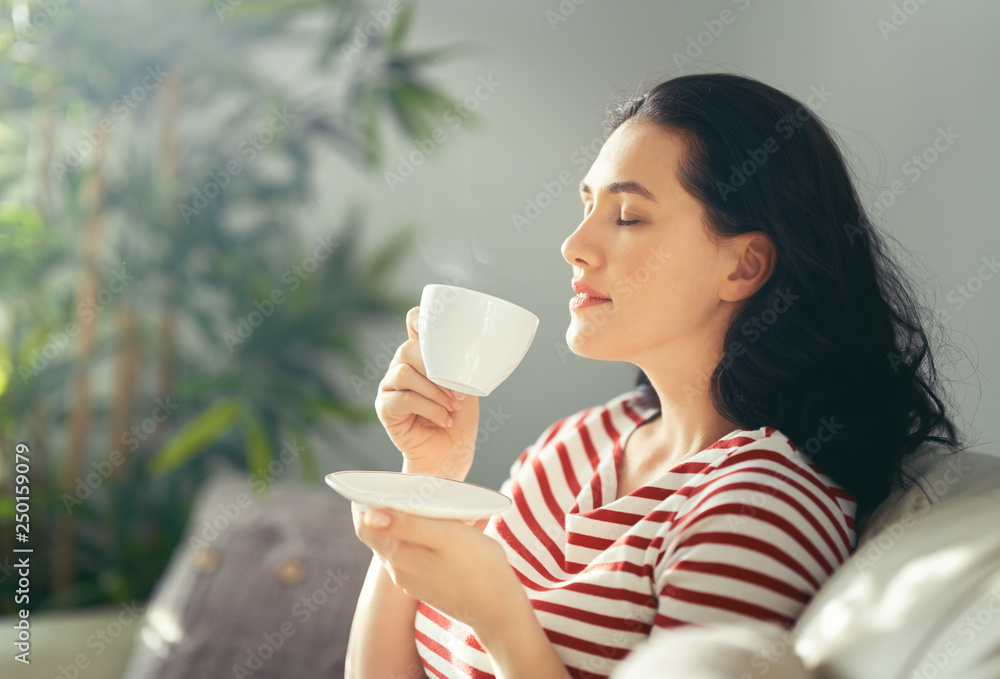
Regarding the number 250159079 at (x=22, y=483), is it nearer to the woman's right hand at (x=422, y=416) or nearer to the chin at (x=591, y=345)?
the woman's right hand at (x=422, y=416)

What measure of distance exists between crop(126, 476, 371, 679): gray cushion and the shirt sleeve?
42.6 inches

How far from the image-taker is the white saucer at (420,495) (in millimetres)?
789

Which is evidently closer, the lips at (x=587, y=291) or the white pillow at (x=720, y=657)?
the white pillow at (x=720, y=657)

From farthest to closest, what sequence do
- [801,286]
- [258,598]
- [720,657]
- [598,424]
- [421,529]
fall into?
[258,598], [598,424], [801,286], [421,529], [720,657]

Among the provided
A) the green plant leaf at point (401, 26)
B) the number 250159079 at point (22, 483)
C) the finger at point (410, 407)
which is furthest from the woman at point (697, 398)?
the number 250159079 at point (22, 483)

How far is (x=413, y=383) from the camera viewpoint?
1.17m

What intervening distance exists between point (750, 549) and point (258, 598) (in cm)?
129

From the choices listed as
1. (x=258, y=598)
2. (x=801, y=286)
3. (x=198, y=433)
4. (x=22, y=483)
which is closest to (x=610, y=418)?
(x=801, y=286)

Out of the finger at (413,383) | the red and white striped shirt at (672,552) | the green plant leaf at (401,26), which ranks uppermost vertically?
the green plant leaf at (401,26)

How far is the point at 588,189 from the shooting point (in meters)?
1.22

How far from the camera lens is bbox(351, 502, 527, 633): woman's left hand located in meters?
0.83

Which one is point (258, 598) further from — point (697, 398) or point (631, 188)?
point (631, 188)

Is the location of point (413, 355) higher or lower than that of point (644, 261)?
lower

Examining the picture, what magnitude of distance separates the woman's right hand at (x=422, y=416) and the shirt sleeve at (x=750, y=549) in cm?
41
